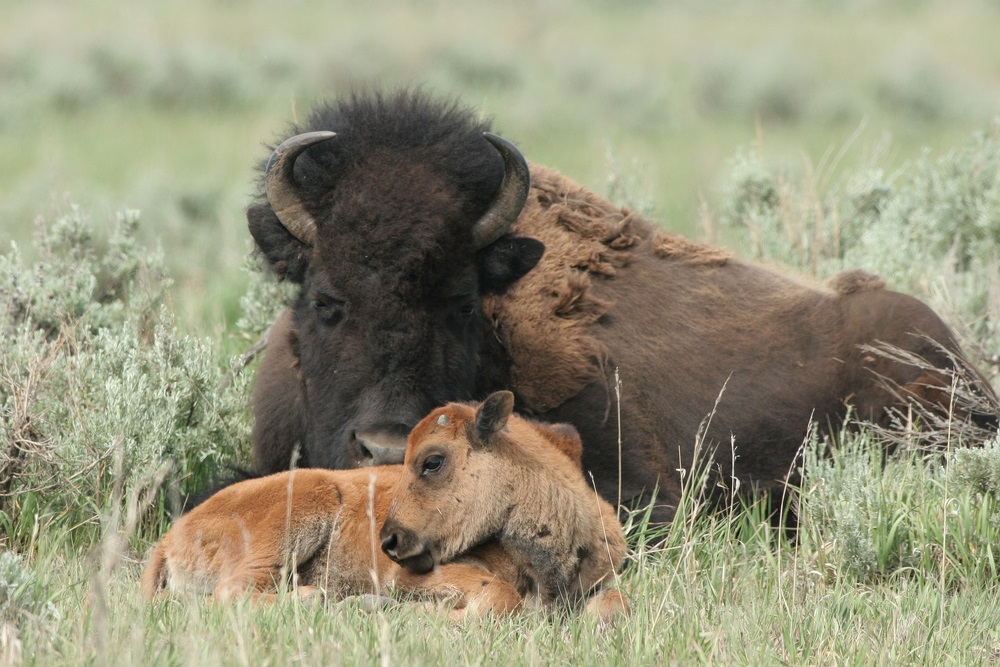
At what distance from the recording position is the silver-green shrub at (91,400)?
595 cm

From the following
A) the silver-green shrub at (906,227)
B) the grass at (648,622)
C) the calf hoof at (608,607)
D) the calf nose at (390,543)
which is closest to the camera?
the grass at (648,622)

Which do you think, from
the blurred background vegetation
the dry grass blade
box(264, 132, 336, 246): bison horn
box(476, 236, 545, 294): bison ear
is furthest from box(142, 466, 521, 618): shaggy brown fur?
the blurred background vegetation

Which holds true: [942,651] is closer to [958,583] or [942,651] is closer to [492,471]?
[958,583]

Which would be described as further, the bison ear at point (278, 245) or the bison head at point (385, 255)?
the bison ear at point (278, 245)

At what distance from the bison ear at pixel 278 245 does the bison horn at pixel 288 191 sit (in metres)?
0.11

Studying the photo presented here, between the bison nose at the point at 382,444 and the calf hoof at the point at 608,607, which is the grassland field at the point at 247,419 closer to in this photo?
the calf hoof at the point at 608,607

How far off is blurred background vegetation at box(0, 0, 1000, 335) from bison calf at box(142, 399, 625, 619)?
3.72 meters

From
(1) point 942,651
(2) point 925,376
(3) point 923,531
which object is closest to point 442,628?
(1) point 942,651

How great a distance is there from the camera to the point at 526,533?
4.78m

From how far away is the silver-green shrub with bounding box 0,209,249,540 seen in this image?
5949 millimetres

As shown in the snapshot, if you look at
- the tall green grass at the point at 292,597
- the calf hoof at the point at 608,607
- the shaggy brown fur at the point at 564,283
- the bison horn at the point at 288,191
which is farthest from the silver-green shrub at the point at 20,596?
the shaggy brown fur at the point at 564,283

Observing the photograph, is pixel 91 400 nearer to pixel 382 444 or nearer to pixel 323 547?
pixel 382 444

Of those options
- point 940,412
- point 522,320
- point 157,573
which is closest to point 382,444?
point 157,573

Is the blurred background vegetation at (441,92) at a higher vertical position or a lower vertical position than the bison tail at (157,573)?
lower
